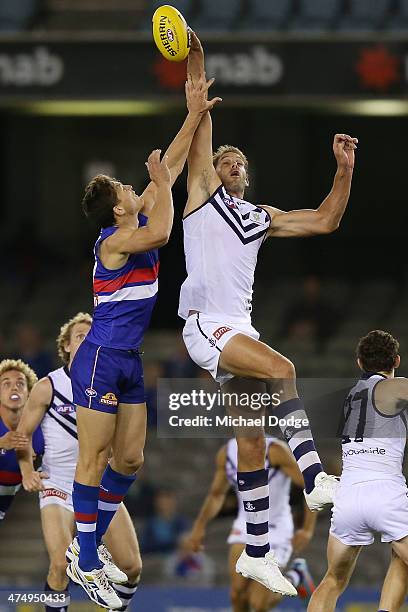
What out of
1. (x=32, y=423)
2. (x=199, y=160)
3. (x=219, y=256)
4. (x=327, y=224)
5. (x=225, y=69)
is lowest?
(x=32, y=423)

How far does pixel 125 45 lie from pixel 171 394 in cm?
730

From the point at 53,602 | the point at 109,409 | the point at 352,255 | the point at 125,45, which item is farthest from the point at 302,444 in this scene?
the point at 352,255

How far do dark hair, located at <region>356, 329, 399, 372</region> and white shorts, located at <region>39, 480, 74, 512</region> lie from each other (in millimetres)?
2635

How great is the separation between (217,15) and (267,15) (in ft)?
2.21

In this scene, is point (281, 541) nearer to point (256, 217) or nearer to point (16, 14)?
point (256, 217)

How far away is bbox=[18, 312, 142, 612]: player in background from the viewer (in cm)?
973

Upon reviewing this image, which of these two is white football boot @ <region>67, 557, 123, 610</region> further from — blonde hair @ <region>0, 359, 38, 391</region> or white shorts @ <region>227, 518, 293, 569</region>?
white shorts @ <region>227, 518, 293, 569</region>

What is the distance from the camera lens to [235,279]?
870 centimetres

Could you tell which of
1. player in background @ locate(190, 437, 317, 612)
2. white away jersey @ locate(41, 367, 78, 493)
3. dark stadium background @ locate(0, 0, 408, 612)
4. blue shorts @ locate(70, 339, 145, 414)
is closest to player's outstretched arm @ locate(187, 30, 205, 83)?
blue shorts @ locate(70, 339, 145, 414)

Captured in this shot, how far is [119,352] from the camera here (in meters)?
8.69

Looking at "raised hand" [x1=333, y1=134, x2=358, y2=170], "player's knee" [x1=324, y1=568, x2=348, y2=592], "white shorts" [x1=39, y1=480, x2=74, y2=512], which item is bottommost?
"player's knee" [x1=324, y1=568, x2=348, y2=592]

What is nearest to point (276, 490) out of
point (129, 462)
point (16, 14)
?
point (129, 462)

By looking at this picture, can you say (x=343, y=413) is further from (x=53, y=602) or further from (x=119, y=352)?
(x=53, y=602)

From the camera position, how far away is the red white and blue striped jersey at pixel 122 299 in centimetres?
865
